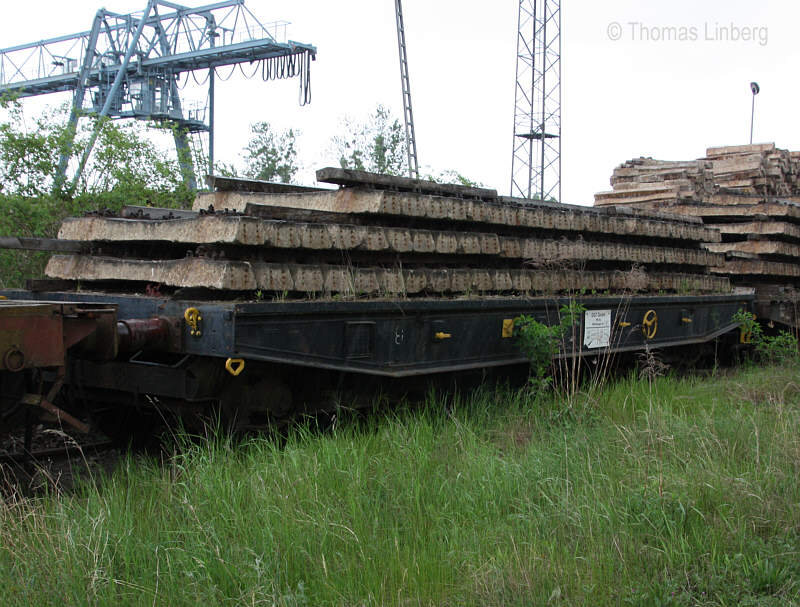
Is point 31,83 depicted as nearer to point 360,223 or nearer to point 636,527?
point 360,223

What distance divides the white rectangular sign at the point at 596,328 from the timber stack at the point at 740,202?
3247 millimetres

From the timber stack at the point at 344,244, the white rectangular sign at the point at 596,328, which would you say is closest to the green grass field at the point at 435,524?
the timber stack at the point at 344,244

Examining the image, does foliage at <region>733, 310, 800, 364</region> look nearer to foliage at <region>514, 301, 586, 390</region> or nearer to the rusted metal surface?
foliage at <region>514, 301, 586, 390</region>

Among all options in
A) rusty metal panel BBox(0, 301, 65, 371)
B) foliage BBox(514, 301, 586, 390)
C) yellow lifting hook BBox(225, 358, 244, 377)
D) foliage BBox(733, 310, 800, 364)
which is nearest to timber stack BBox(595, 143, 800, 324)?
foliage BBox(733, 310, 800, 364)

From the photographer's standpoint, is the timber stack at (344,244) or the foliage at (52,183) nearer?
the timber stack at (344,244)

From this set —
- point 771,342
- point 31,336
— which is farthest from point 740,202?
point 31,336

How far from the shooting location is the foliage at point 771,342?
1034 cm

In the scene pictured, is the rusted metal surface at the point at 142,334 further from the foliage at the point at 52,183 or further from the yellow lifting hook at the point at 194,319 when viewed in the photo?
Answer: the foliage at the point at 52,183

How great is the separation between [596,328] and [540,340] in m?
1.26

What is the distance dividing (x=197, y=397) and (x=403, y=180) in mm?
2504

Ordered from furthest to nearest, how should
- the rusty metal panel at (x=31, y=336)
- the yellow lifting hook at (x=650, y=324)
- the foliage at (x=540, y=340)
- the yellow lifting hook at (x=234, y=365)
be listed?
the yellow lifting hook at (x=650, y=324) < the foliage at (x=540, y=340) < the yellow lifting hook at (x=234, y=365) < the rusty metal panel at (x=31, y=336)

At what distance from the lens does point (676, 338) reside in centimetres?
956

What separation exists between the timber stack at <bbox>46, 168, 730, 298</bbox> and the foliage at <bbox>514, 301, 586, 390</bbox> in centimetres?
49

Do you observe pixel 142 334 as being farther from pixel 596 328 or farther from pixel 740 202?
pixel 740 202
